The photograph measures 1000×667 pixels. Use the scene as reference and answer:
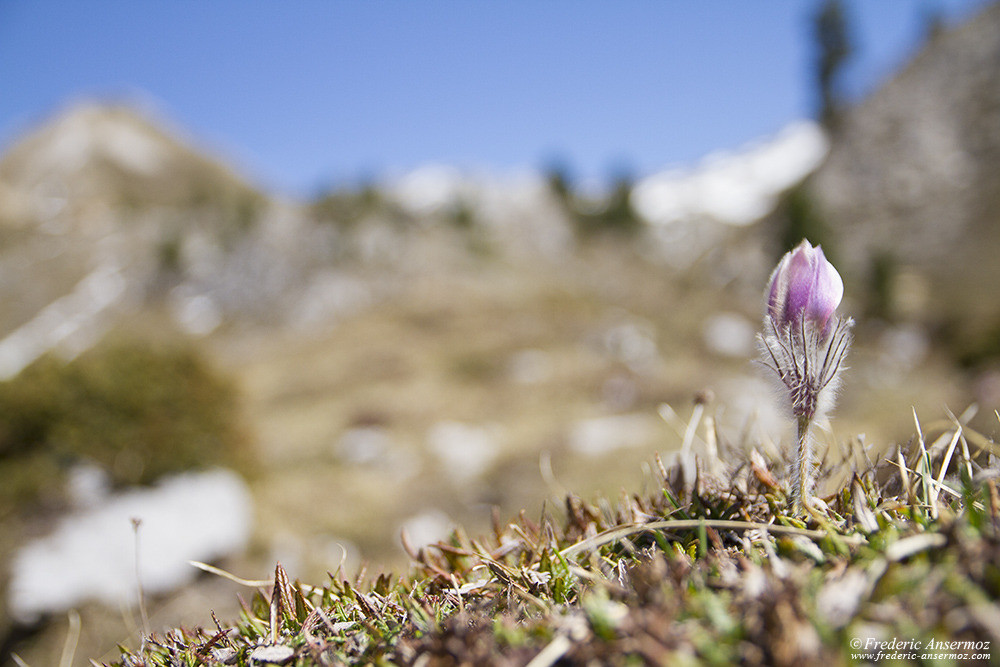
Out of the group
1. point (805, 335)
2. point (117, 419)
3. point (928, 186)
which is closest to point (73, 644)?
point (805, 335)

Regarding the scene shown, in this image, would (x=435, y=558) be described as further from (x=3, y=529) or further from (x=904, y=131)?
(x=904, y=131)

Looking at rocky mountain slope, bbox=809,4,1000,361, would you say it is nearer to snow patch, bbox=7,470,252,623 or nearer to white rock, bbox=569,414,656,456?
white rock, bbox=569,414,656,456

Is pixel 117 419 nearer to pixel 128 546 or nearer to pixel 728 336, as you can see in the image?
pixel 128 546

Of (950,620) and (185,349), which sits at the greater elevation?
(185,349)

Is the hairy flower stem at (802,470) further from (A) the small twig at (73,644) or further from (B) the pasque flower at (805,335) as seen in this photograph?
(A) the small twig at (73,644)

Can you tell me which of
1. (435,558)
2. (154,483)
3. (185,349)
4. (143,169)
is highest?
(143,169)

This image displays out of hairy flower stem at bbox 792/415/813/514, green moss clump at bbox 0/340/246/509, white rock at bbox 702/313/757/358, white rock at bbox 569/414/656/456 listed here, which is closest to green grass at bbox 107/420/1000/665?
hairy flower stem at bbox 792/415/813/514

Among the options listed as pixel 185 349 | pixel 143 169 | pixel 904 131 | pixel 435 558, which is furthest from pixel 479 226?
pixel 143 169
